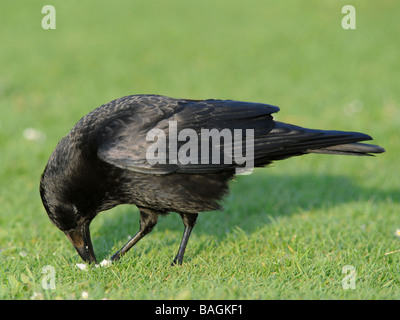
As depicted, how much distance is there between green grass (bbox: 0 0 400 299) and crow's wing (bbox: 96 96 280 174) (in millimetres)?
835

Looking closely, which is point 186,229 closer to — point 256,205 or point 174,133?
point 174,133

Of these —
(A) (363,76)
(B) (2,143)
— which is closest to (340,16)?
(A) (363,76)

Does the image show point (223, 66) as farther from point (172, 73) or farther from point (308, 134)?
point (308, 134)

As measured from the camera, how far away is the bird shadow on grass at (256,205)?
5.31 m

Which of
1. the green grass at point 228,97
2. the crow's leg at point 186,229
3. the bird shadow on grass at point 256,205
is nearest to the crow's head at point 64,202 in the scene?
the green grass at point 228,97

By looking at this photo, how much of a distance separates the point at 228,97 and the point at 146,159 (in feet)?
19.8

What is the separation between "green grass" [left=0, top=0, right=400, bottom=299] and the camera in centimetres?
396

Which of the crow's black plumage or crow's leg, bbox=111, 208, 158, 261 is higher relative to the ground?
the crow's black plumage

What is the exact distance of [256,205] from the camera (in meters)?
6.04

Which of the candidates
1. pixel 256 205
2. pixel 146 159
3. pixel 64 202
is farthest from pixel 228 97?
pixel 64 202

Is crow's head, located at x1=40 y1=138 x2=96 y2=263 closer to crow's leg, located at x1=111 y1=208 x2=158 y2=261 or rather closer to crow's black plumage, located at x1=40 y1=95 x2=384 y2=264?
crow's black plumage, located at x1=40 y1=95 x2=384 y2=264

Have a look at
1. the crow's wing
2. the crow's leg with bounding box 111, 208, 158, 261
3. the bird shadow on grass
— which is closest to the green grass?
the bird shadow on grass

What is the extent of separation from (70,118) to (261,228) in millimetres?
4455

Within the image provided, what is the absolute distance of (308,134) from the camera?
14.5 ft
